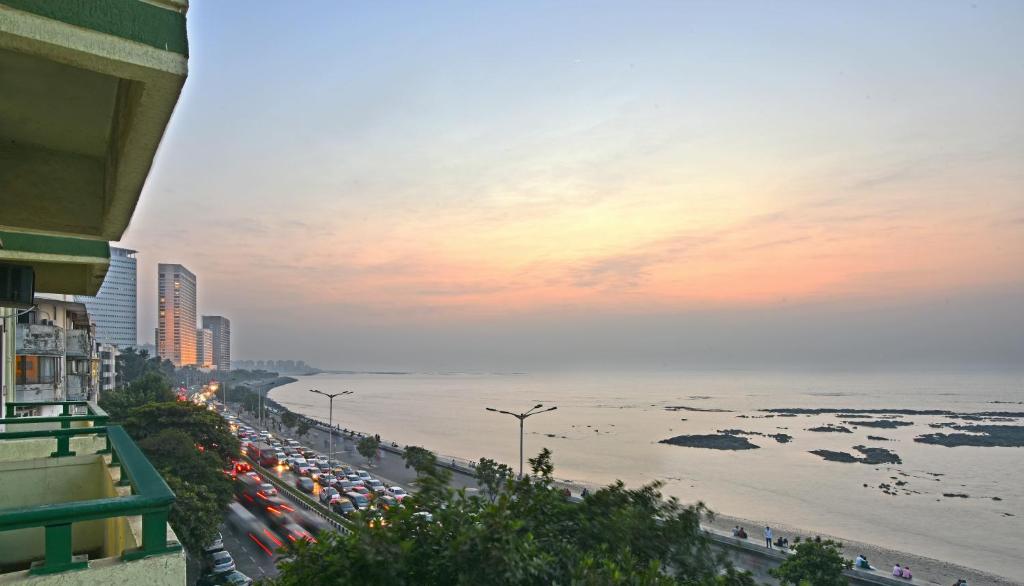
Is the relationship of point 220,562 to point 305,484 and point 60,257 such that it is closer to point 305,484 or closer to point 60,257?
point 305,484

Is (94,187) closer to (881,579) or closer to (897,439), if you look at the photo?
(881,579)

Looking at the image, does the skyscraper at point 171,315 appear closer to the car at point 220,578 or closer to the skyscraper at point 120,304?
the skyscraper at point 120,304

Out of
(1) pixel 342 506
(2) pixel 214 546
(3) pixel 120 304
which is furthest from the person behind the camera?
(3) pixel 120 304

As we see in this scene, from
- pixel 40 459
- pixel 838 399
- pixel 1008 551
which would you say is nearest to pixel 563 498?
pixel 40 459

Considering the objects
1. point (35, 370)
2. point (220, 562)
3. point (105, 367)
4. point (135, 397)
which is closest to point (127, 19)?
point (220, 562)

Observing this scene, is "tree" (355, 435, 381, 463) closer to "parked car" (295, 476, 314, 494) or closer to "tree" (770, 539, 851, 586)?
"parked car" (295, 476, 314, 494)

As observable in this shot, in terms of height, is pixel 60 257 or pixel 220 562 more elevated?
pixel 60 257
